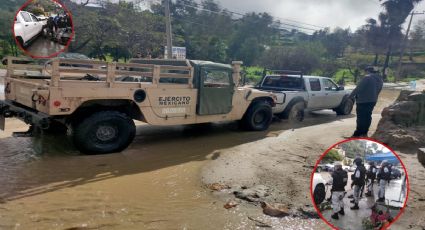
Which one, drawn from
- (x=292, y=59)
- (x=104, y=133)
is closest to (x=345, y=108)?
(x=104, y=133)

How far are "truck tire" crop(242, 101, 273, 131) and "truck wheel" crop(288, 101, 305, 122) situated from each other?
4.57 ft

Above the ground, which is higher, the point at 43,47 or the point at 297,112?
the point at 43,47

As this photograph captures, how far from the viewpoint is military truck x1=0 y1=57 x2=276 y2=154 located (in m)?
5.54

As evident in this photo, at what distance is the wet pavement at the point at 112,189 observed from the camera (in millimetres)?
3672

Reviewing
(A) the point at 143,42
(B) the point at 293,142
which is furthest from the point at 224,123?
(A) the point at 143,42

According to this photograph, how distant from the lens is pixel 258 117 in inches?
342

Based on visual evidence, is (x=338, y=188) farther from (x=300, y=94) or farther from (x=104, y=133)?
(x=300, y=94)

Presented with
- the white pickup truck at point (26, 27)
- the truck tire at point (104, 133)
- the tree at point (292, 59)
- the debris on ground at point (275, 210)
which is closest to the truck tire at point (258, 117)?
the truck tire at point (104, 133)

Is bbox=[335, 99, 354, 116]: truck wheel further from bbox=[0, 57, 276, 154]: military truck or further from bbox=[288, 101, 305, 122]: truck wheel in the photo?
bbox=[0, 57, 276, 154]: military truck

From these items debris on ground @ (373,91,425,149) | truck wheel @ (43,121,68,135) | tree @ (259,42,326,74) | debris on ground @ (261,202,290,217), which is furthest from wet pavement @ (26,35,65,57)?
tree @ (259,42,326,74)

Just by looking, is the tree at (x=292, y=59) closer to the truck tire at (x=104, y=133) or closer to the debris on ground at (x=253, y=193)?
the truck tire at (x=104, y=133)

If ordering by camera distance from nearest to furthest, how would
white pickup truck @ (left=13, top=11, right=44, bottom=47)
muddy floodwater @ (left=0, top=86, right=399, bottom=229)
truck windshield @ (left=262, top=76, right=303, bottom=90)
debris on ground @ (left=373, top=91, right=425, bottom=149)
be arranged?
1. muddy floodwater @ (left=0, top=86, right=399, bottom=229)
2. white pickup truck @ (left=13, top=11, right=44, bottom=47)
3. debris on ground @ (left=373, top=91, right=425, bottom=149)
4. truck windshield @ (left=262, top=76, right=303, bottom=90)

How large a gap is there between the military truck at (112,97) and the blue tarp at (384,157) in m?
4.64

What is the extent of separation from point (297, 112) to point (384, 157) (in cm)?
814
